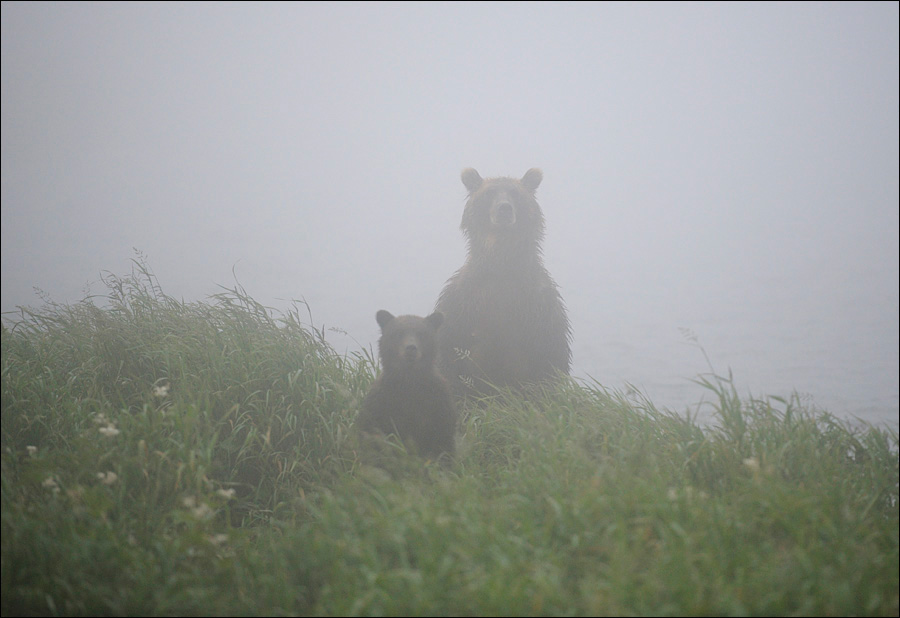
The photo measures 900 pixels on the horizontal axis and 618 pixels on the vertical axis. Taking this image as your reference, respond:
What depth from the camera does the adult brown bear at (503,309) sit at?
525 cm

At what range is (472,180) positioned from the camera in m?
6.05

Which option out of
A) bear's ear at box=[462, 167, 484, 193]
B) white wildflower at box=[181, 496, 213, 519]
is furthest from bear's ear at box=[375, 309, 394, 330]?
bear's ear at box=[462, 167, 484, 193]

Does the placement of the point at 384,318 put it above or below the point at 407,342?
above

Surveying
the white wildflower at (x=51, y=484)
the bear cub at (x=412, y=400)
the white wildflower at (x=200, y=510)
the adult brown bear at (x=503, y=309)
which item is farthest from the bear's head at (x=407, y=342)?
the white wildflower at (x=51, y=484)

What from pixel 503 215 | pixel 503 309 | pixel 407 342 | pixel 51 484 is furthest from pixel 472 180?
pixel 51 484

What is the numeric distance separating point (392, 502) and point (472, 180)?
3.98 m

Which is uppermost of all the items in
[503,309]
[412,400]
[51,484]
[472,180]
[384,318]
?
[472,180]

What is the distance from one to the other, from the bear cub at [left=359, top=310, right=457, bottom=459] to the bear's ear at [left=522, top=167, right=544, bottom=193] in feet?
8.45

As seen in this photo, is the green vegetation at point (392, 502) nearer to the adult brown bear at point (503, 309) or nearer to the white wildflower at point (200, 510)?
the white wildflower at point (200, 510)

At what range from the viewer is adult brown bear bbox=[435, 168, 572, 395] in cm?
525

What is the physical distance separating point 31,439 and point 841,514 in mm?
4634

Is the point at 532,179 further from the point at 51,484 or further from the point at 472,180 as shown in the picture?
the point at 51,484

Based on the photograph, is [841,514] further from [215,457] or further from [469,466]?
[215,457]

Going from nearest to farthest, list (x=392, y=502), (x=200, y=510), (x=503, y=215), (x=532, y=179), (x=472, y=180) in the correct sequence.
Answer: (x=200, y=510) → (x=392, y=502) → (x=503, y=215) → (x=532, y=179) → (x=472, y=180)
